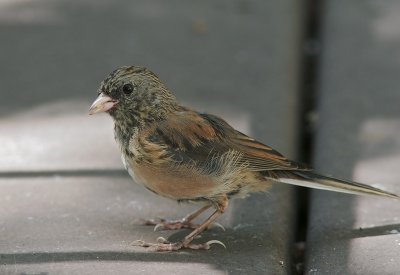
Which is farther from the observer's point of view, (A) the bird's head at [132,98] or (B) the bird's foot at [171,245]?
(A) the bird's head at [132,98]

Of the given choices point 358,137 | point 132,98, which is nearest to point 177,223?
point 132,98

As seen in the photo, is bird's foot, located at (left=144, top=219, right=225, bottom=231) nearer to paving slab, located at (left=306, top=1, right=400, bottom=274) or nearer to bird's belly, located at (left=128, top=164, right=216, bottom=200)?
bird's belly, located at (left=128, top=164, right=216, bottom=200)

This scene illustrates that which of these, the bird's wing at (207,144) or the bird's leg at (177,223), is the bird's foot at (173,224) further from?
the bird's wing at (207,144)

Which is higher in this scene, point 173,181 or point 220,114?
point 220,114

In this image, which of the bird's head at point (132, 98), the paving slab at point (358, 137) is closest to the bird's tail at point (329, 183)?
the paving slab at point (358, 137)

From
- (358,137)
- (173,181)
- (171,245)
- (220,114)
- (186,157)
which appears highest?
(220,114)

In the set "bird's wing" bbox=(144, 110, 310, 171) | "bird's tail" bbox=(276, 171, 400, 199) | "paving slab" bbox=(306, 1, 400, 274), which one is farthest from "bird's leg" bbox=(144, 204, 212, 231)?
"paving slab" bbox=(306, 1, 400, 274)

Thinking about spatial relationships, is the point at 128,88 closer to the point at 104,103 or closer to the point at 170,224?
the point at 104,103
